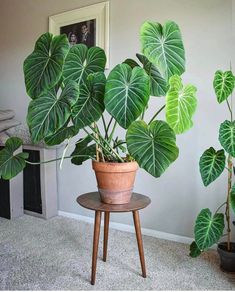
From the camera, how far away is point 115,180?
4.65 feet

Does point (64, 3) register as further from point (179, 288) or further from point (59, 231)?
point (179, 288)

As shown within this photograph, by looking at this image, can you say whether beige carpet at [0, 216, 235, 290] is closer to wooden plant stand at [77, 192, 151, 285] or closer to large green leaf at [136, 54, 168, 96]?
wooden plant stand at [77, 192, 151, 285]

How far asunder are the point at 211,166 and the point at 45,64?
97 cm

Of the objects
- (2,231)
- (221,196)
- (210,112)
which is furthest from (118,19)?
(2,231)

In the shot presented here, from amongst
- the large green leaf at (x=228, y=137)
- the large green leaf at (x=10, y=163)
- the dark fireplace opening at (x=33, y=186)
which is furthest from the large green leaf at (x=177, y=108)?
the dark fireplace opening at (x=33, y=186)

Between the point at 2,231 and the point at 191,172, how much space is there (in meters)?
1.50

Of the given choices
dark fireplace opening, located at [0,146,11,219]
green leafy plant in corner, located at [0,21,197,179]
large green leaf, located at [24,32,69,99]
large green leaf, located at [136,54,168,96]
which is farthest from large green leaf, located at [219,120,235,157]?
dark fireplace opening, located at [0,146,11,219]

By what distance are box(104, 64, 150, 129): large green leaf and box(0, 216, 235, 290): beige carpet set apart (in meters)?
0.88

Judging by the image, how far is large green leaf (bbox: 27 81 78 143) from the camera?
3.83 feet

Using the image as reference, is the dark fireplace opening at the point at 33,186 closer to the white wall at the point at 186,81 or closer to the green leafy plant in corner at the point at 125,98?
the white wall at the point at 186,81

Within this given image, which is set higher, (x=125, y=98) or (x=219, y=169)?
(x=125, y=98)

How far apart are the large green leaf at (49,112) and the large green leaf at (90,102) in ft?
0.23

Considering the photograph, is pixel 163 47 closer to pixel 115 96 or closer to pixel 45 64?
pixel 115 96

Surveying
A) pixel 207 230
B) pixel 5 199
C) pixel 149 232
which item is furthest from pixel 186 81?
pixel 5 199
